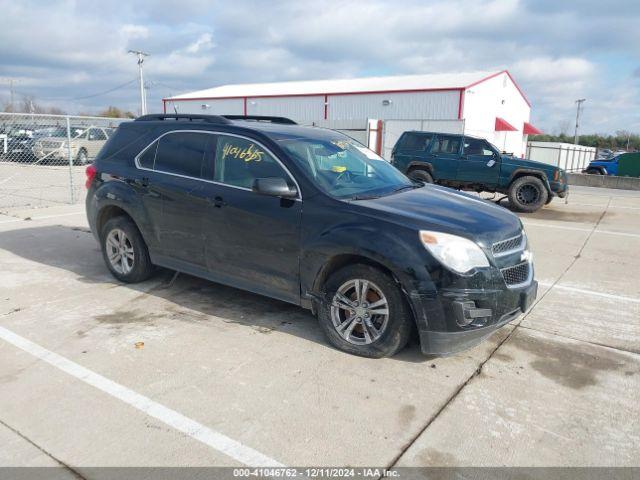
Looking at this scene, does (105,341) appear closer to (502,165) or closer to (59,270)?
(59,270)

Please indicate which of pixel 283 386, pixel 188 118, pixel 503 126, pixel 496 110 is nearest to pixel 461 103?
pixel 496 110

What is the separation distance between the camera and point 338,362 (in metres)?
3.79

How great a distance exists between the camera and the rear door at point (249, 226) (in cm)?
410

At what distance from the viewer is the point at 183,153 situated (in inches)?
193

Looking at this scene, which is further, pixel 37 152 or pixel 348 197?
pixel 37 152

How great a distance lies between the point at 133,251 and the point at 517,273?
387cm

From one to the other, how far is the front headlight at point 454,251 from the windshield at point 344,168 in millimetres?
809

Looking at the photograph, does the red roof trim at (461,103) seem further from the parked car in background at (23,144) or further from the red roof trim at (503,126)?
the parked car in background at (23,144)

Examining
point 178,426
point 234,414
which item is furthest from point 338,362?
point 178,426

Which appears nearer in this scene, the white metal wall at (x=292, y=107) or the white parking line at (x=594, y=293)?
the white parking line at (x=594, y=293)

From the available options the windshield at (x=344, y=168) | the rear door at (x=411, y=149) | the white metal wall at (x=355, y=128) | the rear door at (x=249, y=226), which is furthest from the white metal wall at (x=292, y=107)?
the rear door at (x=249, y=226)

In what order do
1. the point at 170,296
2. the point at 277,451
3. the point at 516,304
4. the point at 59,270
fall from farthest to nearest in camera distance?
1. the point at 59,270
2. the point at 170,296
3. the point at 516,304
4. the point at 277,451

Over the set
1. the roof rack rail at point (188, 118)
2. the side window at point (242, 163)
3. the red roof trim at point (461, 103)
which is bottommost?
the side window at point (242, 163)

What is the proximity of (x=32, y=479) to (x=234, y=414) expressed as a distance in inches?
43.2
